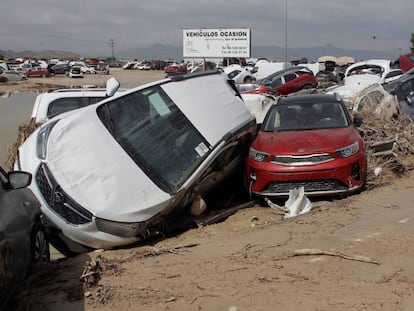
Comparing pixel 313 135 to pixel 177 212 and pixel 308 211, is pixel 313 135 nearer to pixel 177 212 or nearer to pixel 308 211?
pixel 308 211

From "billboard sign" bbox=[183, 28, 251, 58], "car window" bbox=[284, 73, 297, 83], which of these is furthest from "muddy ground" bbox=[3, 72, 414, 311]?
"billboard sign" bbox=[183, 28, 251, 58]

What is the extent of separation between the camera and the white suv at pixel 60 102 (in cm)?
928

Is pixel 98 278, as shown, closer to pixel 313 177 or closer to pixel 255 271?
pixel 255 271

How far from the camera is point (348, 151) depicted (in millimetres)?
7941

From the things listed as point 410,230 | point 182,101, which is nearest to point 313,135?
point 182,101

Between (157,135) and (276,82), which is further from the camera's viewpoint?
(276,82)

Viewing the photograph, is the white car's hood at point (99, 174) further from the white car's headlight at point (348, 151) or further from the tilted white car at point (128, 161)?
the white car's headlight at point (348, 151)

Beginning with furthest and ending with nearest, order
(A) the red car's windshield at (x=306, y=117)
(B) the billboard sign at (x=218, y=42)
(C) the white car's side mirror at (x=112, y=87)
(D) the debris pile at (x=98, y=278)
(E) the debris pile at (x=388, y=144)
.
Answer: (B) the billboard sign at (x=218, y=42)
(E) the debris pile at (x=388, y=144)
(A) the red car's windshield at (x=306, y=117)
(C) the white car's side mirror at (x=112, y=87)
(D) the debris pile at (x=98, y=278)

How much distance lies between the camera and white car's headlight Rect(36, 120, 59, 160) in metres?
6.45

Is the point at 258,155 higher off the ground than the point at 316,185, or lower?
higher

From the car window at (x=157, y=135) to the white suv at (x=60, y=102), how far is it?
2224 mm

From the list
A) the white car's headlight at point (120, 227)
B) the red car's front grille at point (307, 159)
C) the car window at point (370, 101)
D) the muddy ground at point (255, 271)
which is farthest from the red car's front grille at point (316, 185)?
the car window at point (370, 101)

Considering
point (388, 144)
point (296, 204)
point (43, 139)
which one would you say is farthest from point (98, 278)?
point (388, 144)

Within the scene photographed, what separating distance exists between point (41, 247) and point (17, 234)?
98 centimetres
